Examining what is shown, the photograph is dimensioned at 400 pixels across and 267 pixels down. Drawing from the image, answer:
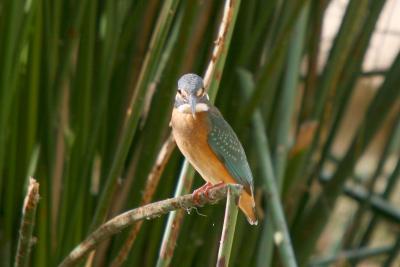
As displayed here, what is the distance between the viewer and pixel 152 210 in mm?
1580

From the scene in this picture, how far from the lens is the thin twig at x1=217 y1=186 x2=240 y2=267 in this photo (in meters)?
1.49

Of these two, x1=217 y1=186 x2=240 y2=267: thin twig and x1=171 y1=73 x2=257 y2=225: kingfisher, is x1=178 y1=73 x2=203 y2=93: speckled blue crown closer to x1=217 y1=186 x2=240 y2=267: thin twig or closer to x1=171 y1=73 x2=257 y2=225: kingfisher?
x1=171 y1=73 x2=257 y2=225: kingfisher

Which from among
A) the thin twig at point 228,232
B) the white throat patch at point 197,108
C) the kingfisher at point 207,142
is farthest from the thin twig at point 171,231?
the thin twig at point 228,232

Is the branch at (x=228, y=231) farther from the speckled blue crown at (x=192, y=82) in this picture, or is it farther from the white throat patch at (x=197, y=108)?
the white throat patch at (x=197, y=108)

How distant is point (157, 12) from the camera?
2629mm

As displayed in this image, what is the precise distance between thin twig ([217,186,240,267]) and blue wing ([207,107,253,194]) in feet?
2.20

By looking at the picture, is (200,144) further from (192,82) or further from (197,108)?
(192,82)

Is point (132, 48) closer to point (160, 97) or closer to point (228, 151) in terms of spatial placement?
point (160, 97)

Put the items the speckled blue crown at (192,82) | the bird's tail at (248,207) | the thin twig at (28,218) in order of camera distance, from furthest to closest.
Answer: the bird's tail at (248,207), the speckled blue crown at (192,82), the thin twig at (28,218)

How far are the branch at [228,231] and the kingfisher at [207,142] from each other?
2.05 ft

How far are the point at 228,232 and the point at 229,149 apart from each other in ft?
2.37

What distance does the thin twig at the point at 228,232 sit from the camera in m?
1.49

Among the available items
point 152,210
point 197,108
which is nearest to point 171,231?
point 152,210

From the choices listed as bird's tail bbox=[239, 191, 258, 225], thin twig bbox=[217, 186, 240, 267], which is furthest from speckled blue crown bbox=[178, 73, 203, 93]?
thin twig bbox=[217, 186, 240, 267]
